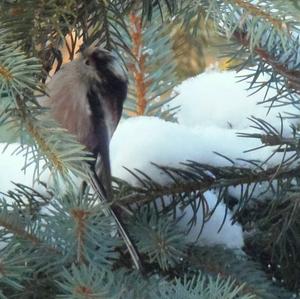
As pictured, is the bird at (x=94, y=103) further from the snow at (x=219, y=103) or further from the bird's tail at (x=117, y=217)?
the snow at (x=219, y=103)

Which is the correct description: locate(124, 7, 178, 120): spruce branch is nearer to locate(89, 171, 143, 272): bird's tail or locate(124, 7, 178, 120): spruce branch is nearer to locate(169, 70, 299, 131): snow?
locate(169, 70, 299, 131): snow

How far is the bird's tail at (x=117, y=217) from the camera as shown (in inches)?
21.7

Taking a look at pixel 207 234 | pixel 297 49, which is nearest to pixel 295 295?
pixel 207 234

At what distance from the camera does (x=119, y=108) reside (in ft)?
1.94

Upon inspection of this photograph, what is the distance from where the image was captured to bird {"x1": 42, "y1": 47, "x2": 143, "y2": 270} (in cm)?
57

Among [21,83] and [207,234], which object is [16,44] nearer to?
[21,83]

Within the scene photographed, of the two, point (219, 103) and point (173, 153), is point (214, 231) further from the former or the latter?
point (219, 103)

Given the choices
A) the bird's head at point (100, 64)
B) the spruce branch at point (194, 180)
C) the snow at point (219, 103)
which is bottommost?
the spruce branch at point (194, 180)

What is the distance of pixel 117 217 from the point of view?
57 centimetres

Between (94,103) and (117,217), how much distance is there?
3.1 inches

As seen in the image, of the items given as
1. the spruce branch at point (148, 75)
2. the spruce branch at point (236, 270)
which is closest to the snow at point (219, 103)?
the spruce branch at point (148, 75)

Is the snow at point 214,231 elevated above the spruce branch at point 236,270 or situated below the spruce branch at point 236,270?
above

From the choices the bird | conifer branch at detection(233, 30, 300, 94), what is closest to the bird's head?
the bird

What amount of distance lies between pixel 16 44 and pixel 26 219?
12 cm
